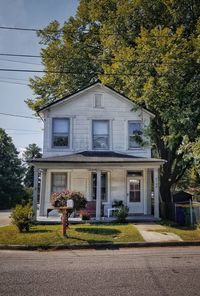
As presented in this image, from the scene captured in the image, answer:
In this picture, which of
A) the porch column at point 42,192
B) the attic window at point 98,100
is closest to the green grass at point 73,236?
the porch column at point 42,192

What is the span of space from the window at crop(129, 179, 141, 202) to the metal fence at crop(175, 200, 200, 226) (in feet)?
8.50

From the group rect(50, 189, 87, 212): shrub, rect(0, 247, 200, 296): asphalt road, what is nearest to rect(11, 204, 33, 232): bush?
rect(50, 189, 87, 212): shrub

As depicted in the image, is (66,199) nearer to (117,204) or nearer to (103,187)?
(117,204)

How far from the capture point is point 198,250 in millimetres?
10906

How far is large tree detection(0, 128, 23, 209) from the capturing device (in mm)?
45969

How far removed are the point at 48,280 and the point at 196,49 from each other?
1625cm

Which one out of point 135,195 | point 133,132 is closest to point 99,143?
point 133,132

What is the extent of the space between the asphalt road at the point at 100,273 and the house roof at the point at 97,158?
7.79 meters

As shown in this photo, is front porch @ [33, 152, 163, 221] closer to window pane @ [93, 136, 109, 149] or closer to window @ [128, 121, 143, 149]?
window pane @ [93, 136, 109, 149]

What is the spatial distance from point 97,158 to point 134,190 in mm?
3797

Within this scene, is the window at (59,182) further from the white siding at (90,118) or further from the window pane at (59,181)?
the white siding at (90,118)

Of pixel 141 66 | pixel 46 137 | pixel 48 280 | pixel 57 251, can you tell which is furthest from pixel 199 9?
pixel 48 280

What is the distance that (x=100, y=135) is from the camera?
69.6ft

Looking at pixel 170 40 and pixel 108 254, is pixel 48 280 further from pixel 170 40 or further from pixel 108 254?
pixel 170 40
